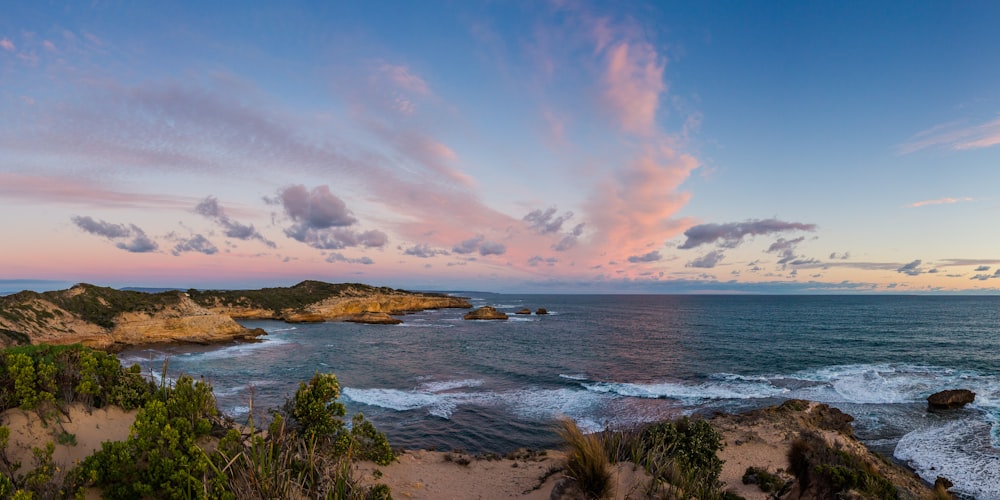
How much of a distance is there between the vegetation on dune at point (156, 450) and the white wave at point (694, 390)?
23.2m

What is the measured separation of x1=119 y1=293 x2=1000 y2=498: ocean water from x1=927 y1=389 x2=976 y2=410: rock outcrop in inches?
20.2

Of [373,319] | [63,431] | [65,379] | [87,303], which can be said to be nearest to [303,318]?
[373,319]

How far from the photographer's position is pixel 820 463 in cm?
920

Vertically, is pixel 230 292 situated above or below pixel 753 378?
above

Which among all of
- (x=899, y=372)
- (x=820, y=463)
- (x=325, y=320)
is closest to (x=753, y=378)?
(x=899, y=372)

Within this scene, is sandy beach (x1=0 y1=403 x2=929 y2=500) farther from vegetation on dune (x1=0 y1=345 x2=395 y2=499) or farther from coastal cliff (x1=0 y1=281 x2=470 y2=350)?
coastal cliff (x1=0 y1=281 x2=470 y2=350)

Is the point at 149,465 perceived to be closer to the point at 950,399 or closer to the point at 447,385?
the point at 447,385

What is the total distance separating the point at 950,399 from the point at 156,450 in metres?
36.2

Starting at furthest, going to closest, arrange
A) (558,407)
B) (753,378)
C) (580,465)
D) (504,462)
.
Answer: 1. (753,378)
2. (558,407)
3. (504,462)
4. (580,465)

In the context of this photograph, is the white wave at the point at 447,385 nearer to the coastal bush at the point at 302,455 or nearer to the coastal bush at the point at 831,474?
the coastal bush at the point at 302,455

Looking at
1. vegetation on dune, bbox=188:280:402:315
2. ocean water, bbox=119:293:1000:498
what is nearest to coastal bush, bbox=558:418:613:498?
ocean water, bbox=119:293:1000:498

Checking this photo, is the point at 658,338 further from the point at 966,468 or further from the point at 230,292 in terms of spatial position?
the point at 230,292

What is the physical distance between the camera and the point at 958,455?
1866cm

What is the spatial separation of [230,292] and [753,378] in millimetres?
94350
